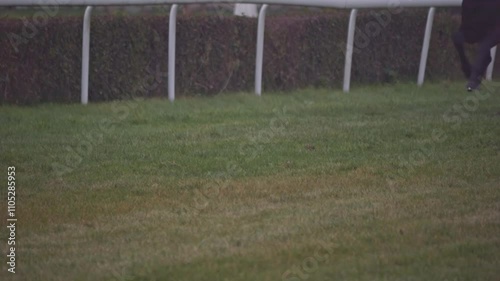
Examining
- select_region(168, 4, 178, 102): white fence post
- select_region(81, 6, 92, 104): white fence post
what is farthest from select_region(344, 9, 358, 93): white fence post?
select_region(81, 6, 92, 104): white fence post

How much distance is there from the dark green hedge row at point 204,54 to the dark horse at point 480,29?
3.20 meters

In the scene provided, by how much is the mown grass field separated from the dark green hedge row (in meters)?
0.44

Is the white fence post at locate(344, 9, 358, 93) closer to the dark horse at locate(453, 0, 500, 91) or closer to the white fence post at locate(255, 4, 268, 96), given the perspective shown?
the white fence post at locate(255, 4, 268, 96)

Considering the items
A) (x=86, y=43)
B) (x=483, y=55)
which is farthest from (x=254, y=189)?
(x=86, y=43)

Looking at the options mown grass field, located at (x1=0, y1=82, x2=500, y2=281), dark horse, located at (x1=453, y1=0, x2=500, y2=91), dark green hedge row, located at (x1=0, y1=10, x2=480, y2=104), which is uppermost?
dark horse, located at (x1=453, y1=0, x2=500, y2=91)

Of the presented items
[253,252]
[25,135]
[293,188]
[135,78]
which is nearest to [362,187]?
[293,188]

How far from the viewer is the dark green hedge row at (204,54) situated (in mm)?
12305

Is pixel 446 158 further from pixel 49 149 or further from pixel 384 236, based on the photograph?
pixel 49 149

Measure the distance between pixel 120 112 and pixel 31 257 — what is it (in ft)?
17.6

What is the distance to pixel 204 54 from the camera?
13.5 metres

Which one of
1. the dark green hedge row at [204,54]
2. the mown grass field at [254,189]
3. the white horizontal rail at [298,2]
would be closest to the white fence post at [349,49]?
the white horizontal rail at [298,2]

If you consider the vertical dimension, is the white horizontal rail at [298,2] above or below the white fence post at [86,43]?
above

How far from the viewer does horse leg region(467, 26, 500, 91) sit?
11312 mm

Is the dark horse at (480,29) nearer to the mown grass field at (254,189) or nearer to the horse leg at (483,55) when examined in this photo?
the horse leg at (483,55)
